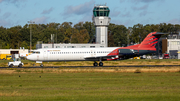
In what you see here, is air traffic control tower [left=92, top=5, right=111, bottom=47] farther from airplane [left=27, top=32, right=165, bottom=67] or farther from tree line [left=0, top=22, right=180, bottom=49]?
airplane [left=27, top=32, right=165, bottom=67]

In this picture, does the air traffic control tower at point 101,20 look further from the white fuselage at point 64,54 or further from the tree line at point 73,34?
the white fuselage at point 64,54

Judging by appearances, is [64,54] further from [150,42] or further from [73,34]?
[73,34]

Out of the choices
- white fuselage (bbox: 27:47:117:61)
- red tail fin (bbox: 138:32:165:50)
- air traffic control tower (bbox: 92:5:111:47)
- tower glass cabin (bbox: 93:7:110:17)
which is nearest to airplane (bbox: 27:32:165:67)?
white fuselage (bbox: 27:47:117:61)

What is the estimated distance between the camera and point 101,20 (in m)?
110

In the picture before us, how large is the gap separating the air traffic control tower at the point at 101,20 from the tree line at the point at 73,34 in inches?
1043

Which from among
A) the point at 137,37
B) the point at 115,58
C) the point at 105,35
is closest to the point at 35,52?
the point at 115,58

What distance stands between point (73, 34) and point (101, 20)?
202 ft

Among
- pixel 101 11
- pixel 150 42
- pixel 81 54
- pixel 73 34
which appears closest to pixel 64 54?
pixel 81 54

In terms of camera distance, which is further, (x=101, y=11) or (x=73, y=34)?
(x=73, y=34)

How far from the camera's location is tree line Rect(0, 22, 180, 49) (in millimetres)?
147625

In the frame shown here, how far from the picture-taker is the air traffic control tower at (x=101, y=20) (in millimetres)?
110062

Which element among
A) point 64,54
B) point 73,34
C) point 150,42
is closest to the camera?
point 64,54

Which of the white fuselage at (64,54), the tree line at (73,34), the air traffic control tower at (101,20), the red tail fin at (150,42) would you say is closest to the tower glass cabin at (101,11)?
the air traffic control tower at (101,20)

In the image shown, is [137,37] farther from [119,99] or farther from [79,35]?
[119,99]
